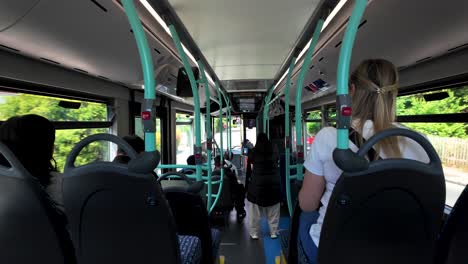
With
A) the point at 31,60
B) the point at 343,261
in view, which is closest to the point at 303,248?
the point at 343,261

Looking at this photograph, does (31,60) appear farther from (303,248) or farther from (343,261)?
(343,261)

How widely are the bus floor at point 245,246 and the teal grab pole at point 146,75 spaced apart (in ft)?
9.65

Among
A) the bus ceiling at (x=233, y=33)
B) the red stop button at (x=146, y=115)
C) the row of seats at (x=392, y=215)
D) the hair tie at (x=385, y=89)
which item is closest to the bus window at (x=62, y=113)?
the bus ceiling at (x=233, y=33)

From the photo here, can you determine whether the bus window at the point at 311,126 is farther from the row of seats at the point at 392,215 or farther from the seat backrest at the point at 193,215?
the row of seats at the point at 392,215

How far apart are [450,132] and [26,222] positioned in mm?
3291

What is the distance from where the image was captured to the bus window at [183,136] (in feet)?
24.2

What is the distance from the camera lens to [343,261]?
1.06m

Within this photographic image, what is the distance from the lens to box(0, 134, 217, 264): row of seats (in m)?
0.98

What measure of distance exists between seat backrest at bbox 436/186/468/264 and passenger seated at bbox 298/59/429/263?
0.25 metres

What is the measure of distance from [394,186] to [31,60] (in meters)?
2.76

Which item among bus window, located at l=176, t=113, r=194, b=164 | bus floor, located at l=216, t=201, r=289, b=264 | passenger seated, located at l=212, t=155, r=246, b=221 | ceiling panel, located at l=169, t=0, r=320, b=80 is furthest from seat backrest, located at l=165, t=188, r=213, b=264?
A: bus window, located at l=176, t=113, r=194, b=164

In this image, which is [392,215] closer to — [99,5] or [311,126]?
[99,5]

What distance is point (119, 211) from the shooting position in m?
1.04

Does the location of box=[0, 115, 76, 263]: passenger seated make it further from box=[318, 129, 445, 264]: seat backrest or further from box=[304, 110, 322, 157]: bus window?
box=[304, 110, 322, 157]: bus window
